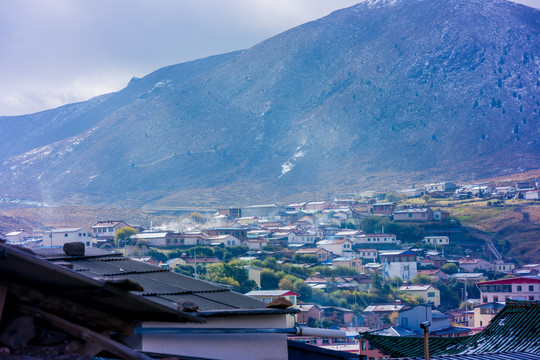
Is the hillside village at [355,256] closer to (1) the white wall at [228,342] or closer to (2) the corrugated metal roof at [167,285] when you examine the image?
(2) the corrugated metal roof at [167,285]

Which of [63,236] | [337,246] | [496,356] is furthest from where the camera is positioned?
[337,246]

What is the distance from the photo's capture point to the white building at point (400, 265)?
274ft

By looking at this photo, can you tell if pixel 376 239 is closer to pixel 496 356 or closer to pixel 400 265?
pixel 400 265

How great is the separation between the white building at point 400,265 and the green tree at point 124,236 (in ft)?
86.1

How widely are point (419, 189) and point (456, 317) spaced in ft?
236

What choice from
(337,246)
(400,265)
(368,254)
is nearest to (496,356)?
(400,265)

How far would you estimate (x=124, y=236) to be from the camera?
9006cm

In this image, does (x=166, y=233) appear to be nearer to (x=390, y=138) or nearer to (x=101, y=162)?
(x=390, y=138)

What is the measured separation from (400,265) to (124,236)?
29.6m

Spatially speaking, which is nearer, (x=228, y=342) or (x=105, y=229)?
(x=228, y=342)

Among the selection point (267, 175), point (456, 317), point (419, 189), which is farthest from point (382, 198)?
point (456, 317)

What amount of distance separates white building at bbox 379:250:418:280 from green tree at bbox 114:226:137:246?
26250mm

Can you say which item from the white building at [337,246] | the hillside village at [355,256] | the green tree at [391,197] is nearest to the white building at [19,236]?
the hillside village at [355,256]

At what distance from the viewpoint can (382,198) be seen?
5069 inches
